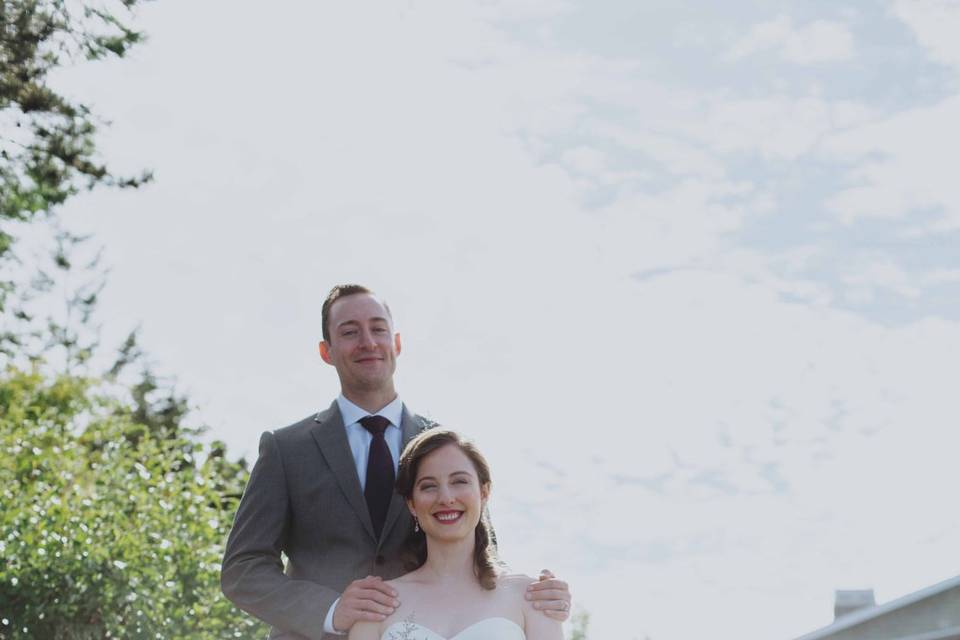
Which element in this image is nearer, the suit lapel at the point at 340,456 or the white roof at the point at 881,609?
the white roof at the point at 881,609

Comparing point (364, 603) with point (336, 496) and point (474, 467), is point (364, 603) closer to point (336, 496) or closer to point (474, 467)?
point (336, 496)

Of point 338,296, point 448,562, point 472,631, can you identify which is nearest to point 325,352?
point 338,296

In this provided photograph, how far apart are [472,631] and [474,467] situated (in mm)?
474

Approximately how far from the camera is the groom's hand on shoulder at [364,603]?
147 inches

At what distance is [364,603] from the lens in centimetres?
373

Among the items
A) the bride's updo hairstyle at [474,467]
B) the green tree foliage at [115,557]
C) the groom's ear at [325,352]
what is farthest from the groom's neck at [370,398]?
the green tree foliage at [115,557]

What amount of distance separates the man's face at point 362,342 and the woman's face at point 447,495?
0.38 metres

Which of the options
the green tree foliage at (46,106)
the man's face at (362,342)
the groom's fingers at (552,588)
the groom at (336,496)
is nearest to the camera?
the groom's fingers at (552,588)

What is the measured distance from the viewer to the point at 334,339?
411cm

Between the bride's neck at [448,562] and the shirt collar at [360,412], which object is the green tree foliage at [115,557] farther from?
the bride's neck at [448,562]

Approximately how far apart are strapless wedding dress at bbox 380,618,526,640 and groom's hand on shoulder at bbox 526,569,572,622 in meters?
0.09

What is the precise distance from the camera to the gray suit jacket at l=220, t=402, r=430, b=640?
13.0 feet

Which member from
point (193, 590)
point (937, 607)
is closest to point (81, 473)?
point (193, 590)

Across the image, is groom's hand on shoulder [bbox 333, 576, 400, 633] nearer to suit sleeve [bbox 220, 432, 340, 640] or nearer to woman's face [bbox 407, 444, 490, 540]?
suit sleeve [bbox 220, 432, 340, 640]
